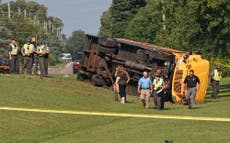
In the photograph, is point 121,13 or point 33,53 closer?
point 33,53

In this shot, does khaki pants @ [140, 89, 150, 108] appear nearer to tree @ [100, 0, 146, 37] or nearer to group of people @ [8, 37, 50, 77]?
group of people @ [8, 37, 50, 77]

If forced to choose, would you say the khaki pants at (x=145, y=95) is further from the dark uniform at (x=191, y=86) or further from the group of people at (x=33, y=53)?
the group of people at (x=33, y=53)

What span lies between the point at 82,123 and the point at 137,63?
10509 mm

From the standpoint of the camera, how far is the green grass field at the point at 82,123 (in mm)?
17234

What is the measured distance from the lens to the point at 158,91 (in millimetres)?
26172

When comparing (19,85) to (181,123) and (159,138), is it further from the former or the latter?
(159,138)

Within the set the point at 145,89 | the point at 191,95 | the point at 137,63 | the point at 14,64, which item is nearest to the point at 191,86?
the point at 191,95

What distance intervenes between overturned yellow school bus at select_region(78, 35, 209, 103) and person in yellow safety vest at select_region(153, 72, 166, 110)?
304 centimetres

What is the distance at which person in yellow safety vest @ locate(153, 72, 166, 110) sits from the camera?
2581 cm

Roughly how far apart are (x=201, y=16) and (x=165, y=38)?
24.6m

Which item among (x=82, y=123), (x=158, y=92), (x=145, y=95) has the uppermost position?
(x=158, y=92)

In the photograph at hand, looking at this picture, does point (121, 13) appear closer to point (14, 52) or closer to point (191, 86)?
point (14, 52)

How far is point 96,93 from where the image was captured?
3089 cm

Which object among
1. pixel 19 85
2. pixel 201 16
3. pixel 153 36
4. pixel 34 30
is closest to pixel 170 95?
pixel 19 85
